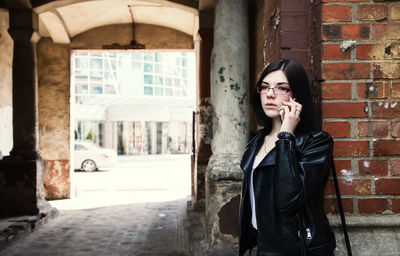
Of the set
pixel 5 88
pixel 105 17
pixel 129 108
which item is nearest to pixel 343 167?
pixel 5 88

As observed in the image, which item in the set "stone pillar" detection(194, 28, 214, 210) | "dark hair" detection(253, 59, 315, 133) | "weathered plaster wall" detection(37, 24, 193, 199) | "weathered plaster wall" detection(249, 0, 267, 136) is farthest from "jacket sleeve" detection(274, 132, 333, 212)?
"weathered plaster wall" detection(37, 24, 193, 199)

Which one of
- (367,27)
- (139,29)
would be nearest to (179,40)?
(139,29)

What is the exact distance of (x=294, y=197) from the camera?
142 cm

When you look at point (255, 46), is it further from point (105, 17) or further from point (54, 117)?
point (54, 117)

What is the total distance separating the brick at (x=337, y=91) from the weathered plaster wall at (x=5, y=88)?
7276mm

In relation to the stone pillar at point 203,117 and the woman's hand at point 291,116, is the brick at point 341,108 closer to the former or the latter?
the woman's hand at point 291,116

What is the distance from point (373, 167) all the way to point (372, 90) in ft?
1.07

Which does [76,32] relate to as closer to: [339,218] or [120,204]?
[120,204]

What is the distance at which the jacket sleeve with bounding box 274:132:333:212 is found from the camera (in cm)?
142

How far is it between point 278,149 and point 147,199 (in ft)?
26.7

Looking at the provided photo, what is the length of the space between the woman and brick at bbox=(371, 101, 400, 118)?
1.11 ft

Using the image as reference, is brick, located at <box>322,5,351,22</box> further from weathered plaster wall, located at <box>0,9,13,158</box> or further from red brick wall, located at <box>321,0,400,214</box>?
weathered plaster wall, located at <box>0,9,13,158</box>

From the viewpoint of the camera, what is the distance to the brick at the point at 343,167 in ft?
5.81

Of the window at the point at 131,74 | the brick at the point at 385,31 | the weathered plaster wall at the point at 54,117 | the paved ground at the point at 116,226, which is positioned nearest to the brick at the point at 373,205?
the brick at the point at 385,31
